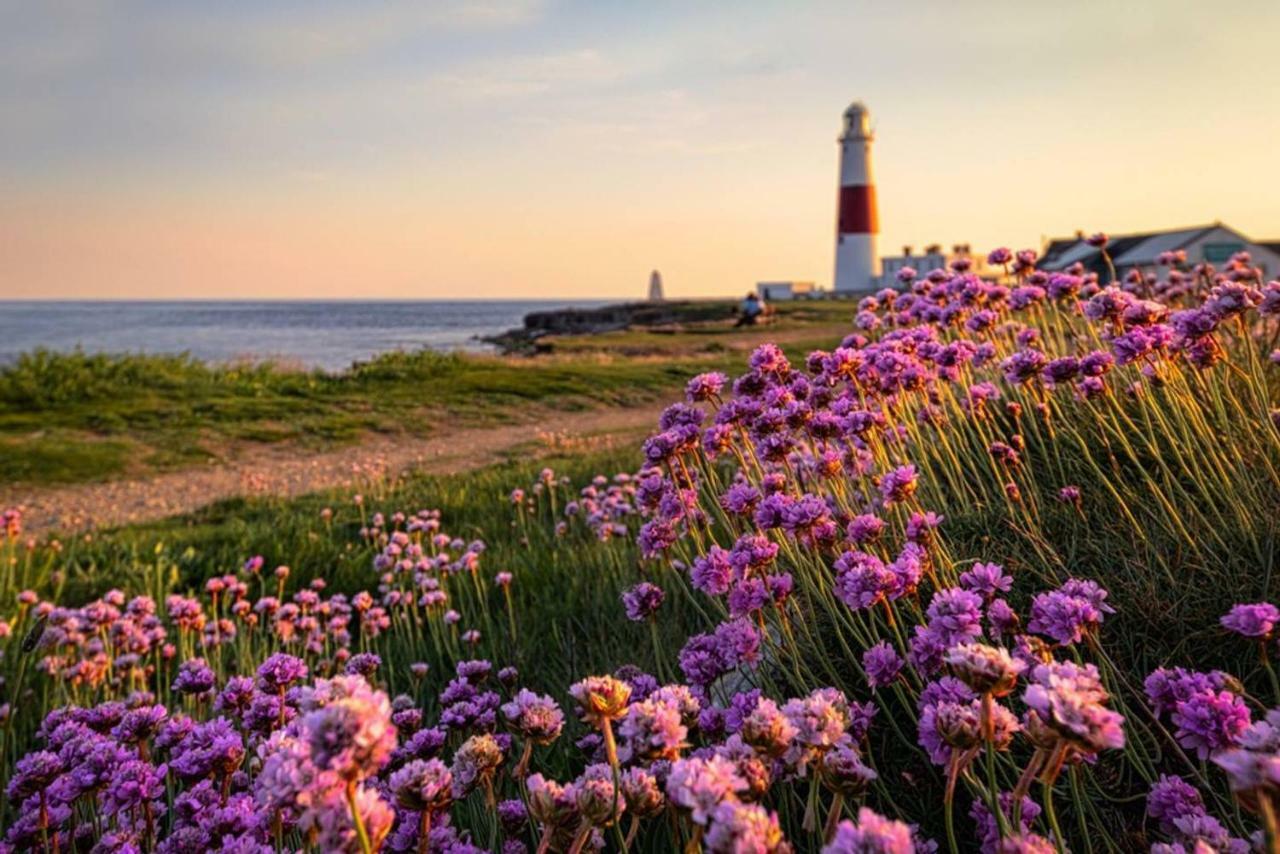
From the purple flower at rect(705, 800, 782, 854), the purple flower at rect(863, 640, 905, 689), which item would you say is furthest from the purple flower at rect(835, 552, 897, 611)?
the purple flower at rect(705, 800, 782, 854)

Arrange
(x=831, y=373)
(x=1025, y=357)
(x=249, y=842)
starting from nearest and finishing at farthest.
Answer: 1. (x=249, y=842)
2. (x=1025, y=357)
3. (x=831, y=373)

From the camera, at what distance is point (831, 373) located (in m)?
3.34

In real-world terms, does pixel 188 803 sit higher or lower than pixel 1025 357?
lower

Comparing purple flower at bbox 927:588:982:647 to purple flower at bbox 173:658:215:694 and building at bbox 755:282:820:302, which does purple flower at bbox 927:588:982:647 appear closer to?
purple flower at bbox 173:658:215:694

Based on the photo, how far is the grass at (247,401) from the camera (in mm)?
13547

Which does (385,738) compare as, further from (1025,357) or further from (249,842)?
(1025,357)

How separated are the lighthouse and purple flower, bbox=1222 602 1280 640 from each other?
57726mm

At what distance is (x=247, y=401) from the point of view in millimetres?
17688

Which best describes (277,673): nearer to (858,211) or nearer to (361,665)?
(361,665)

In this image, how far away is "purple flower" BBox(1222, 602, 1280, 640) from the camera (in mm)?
1562

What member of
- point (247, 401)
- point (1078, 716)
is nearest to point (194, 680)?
point (1078, 716)

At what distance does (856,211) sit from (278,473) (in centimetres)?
5369

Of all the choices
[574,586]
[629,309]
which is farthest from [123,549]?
[629,309]

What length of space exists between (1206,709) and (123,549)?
7.47 meters
